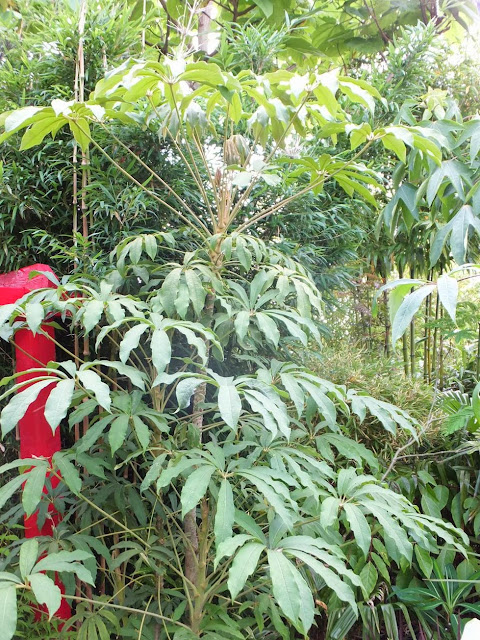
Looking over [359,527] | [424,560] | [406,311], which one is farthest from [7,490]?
[424,560]

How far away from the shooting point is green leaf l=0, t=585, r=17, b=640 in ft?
2.82

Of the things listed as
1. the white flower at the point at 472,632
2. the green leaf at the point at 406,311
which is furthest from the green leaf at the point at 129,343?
the white flower at the point at 472,632

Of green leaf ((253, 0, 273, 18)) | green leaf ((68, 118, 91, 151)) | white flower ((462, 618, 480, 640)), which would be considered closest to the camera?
white flower ((462, 618, 480, 640))

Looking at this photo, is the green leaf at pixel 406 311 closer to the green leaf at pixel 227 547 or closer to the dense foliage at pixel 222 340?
the dense foliage at pixel 222 340

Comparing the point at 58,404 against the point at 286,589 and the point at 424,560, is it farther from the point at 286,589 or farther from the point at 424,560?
the point at 424,560

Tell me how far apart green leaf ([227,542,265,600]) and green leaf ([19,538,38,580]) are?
0.37 m

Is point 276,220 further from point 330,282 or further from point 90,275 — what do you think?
point 90,275

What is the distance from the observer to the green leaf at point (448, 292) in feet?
2.73

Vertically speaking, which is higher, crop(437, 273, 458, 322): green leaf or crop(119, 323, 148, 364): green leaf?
crop(437, 273, 458, 322): green leaf

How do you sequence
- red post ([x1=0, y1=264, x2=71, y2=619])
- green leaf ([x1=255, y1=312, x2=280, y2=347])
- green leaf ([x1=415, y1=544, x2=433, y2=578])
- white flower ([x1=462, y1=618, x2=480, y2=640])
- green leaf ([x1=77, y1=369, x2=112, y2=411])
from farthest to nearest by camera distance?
green leaf ([x1=415, y1=544, x2=433, y2=578]) → red post ([x1=0, y1=264, x2=71, y2=619]) → green leaf ([x1=255, y1=312, x2=280, y2=347]) → green leaf ([x1=77, y1=369, x2=112, y2=411]) → white flower ([x1=462, y1=618, x2=480, y2=640])

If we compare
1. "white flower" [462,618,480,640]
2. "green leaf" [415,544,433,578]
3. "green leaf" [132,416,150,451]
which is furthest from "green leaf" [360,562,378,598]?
"white flower" [462,618,480,640]

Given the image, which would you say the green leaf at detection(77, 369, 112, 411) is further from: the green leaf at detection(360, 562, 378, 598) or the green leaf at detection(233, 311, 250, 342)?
the green leaf at detection(360, 562, 378, 598)

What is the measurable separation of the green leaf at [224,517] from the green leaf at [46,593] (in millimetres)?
280

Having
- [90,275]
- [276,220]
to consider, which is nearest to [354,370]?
[276,220]
